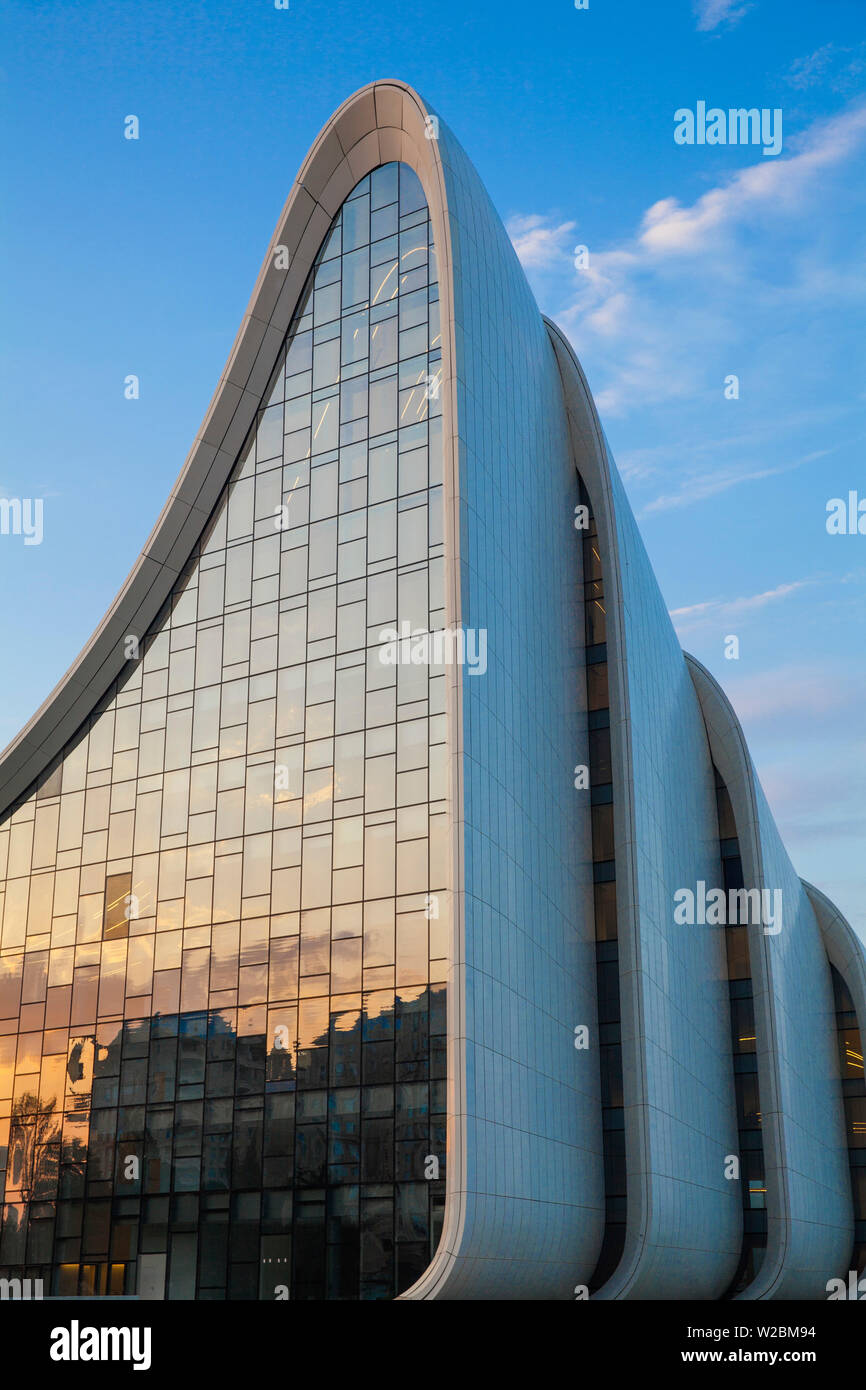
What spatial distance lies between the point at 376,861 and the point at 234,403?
12950mm

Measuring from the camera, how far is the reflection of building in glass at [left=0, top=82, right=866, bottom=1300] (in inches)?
907

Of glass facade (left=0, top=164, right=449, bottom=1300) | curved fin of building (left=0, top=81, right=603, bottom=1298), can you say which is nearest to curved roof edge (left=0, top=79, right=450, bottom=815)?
curved fin of building (left=0, top=81, right=603, bottom=1298)

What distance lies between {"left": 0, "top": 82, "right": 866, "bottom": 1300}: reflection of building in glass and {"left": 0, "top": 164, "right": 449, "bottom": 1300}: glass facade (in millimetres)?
85

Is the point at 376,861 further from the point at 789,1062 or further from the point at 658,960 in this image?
the point at 789,1062

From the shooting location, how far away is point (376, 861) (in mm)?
→ 24484

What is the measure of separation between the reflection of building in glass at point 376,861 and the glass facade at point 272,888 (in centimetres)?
8

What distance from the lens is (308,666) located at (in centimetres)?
2744

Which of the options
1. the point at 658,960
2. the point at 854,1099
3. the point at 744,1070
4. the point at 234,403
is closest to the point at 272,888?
the point at 658,960

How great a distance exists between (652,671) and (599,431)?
22.6 ft

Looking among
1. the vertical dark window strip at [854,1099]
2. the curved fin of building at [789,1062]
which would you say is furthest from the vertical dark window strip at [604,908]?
the vertical dark window strip at [854,1099]

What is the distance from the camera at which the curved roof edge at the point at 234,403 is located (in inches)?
1192

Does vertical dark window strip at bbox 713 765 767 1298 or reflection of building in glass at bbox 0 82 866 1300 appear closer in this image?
reflection of building in glass at bbox 0 82 866 1300

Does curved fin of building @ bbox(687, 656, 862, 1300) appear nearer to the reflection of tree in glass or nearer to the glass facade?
the glass facade
